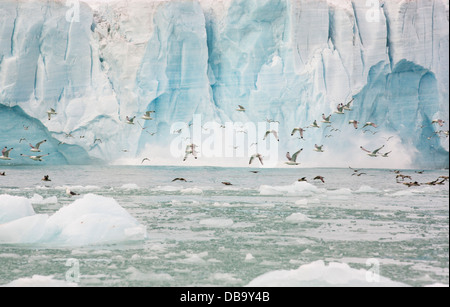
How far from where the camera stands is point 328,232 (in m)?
9.74

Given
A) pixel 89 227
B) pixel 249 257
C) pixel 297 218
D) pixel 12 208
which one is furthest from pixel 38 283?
pixel 297 218

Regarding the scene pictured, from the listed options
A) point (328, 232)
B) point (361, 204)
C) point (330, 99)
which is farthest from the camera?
point (330, 99)

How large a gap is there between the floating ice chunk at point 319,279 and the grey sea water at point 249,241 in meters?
0.05

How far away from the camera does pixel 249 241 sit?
353 inches

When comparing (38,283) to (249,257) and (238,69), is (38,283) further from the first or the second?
(238,69)

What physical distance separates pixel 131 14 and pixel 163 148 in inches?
238

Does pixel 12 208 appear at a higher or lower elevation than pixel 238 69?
lower

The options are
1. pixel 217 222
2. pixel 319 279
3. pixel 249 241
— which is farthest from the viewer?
pixel 217 222

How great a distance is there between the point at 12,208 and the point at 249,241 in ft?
13.3

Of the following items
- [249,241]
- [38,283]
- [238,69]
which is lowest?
[38,283]

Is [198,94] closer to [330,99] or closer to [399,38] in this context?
[330,99]

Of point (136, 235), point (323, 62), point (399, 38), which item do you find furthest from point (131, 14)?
point (136, 235)

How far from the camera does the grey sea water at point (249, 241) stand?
6926mm

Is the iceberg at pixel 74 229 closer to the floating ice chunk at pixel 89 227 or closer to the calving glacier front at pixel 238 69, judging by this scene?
the floating ice chunk at pixel 89 227
